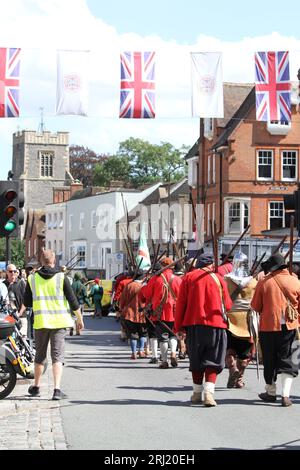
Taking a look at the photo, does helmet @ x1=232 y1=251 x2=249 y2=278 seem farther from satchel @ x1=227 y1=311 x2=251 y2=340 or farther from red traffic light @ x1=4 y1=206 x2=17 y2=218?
red traffic light @ x1=4 y1=206 x2=17 y2=218

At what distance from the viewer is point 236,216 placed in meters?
53.8

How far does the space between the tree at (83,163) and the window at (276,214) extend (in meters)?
55.2

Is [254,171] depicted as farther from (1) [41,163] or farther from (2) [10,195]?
(1) [41,163]

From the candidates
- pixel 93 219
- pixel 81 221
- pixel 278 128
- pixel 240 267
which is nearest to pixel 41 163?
pixel 81 221

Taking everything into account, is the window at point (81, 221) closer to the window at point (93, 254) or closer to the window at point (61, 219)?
the window at point (93, 254)

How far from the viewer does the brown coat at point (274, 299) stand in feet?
38.7

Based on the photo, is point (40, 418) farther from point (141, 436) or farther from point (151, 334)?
point (151, 334)

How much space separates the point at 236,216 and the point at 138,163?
162ft

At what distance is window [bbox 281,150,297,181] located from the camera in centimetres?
5388

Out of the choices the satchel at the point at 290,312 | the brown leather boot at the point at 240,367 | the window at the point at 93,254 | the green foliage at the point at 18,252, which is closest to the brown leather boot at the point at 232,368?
the brown leather boot at the point at 240,367

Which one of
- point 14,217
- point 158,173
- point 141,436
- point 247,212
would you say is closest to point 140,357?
point 14,217

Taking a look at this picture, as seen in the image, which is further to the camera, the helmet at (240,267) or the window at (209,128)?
the window at (209,128)

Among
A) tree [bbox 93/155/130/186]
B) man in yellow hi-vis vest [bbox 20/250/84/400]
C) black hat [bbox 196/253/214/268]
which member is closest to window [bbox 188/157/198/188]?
tree [bbox 93/155/130/186]

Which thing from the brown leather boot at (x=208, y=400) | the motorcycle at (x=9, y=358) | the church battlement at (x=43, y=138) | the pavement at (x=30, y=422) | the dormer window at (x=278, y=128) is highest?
the church battlement at (x=43, y=138)
